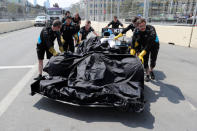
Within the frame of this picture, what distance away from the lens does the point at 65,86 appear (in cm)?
318

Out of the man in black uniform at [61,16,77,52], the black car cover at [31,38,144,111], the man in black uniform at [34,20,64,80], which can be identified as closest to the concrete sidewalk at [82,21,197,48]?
the man in black uniform at [61,16,77,52]

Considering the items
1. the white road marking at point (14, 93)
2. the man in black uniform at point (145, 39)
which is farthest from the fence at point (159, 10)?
the white road marking at point (14, 93)

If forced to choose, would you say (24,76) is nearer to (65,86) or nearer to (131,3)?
(65,86)

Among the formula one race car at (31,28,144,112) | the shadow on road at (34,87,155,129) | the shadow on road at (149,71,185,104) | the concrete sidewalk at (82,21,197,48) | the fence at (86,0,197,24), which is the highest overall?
the fence at (86,0,197,24)

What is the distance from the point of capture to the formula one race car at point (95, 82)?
289 cm

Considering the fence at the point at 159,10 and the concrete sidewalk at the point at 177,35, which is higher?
the fence at the point at 159,10

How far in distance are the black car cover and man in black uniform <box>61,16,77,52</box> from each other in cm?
237

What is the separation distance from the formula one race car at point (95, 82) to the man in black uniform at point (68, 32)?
2401mm

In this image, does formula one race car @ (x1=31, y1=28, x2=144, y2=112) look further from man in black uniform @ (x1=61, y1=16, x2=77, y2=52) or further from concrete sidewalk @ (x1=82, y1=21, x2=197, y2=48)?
concrete sidewalk @ (x1=82, y1=21, x2=197, y2=48)

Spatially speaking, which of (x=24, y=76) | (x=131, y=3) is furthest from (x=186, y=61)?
(x=131, y=3)

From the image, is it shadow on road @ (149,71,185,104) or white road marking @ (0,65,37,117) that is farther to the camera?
shadow on road @ (149,71,185,104)

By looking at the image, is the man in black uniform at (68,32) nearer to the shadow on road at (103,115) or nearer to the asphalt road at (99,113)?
the asphalt road at (99,113)

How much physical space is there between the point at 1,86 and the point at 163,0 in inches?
674

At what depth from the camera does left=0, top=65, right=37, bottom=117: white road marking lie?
10.8 ft
